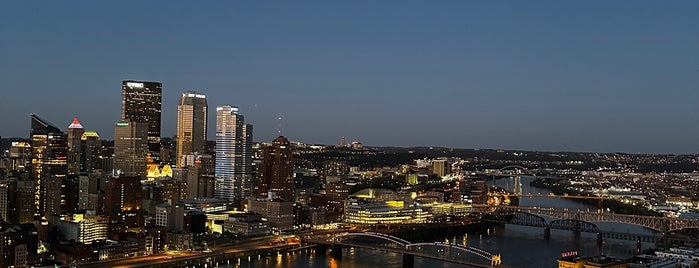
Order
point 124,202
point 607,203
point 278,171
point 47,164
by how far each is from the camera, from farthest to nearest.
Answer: point 607,203 < point 278,171 < point 47,164 < point 124,202

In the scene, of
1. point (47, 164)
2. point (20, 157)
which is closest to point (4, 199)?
point (47, 164)

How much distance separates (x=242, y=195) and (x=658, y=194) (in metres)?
27.4

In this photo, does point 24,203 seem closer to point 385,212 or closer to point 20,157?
point 20,157

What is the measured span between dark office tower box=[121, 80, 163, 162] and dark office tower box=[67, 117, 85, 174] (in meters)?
5.89

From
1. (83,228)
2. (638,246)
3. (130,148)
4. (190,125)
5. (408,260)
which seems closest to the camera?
(408,260)

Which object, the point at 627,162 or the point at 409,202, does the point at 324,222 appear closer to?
the point at 409,202

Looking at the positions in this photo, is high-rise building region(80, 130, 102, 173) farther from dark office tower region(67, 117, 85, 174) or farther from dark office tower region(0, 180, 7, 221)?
dark office tower region(0, 180, 7, 221)

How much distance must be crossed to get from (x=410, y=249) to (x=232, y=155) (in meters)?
24.1

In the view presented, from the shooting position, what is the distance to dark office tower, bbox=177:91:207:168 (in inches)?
2330

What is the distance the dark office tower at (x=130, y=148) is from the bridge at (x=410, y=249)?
74.3 feet

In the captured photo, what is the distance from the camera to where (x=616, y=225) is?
3450 cm

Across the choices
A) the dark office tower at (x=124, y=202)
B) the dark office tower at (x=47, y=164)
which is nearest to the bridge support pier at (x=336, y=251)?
the dark office tower at (x=124, y=202)

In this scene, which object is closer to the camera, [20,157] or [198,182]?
[198,182]

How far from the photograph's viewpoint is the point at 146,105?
56.1 m
